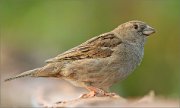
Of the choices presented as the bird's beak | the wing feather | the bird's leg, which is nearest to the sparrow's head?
the bird's beak

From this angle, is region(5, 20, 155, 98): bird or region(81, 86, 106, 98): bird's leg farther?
region(5, 20, 155, 98): bird

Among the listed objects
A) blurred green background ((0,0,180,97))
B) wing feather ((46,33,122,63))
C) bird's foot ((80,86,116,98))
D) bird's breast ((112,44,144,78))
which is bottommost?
bird's foot ((80,86,116,98))

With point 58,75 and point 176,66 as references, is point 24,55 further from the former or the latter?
point 58,75

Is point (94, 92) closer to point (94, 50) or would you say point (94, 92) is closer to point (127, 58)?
point (127, 58)

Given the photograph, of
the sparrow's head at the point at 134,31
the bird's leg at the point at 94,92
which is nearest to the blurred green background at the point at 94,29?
the sparrow's head at the point at 134,31

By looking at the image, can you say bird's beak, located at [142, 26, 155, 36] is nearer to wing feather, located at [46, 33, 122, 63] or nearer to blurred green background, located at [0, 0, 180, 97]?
wing feather, located at [46, 33, 122, 63]

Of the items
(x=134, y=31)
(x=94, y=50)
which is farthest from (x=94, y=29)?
(x=94, y=50)

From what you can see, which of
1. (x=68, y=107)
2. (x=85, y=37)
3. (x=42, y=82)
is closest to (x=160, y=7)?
(x=85, y=37)
